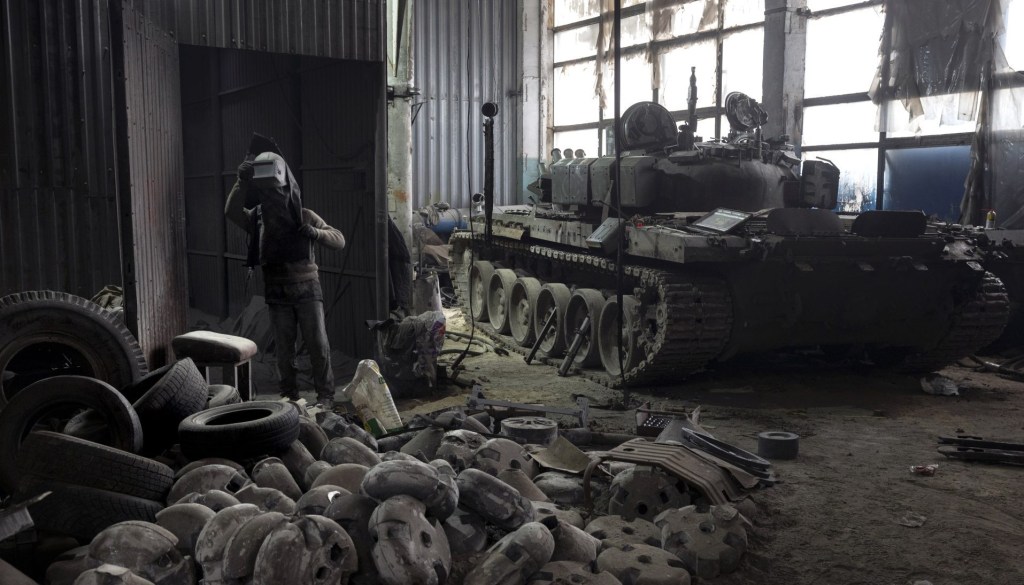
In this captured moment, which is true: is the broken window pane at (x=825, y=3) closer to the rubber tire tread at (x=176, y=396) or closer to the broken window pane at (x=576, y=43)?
the broken window pane at (x=576, y=43)

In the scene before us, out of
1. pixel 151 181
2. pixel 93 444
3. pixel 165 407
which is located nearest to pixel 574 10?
pixel 151 181

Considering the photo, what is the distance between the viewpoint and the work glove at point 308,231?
727cm

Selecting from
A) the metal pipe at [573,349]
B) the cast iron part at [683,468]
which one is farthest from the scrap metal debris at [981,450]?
the metal pipe at [573,349]

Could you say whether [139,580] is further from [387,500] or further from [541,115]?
[541,115]

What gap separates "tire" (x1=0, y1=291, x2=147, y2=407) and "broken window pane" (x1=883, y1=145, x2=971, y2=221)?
11113mm

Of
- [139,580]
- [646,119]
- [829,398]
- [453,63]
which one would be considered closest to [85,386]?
[139,580]

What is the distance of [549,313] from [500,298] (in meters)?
1.79

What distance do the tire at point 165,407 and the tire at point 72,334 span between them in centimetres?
56

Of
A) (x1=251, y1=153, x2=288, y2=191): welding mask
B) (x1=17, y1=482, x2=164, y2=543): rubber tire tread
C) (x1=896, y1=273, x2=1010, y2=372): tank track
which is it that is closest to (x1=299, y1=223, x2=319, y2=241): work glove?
(x1=251, y1=153, x2=288, y2=191): welding mask

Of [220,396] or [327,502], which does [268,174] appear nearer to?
[220,396]

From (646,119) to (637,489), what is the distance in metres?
6.47

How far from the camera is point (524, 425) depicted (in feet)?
20.3

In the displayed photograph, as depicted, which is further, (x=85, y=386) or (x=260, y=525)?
(x=85, y=386)

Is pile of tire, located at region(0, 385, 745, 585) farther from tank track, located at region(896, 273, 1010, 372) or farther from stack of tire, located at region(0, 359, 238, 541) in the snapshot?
tank track, located at region(896, 273, 1010, 372)
